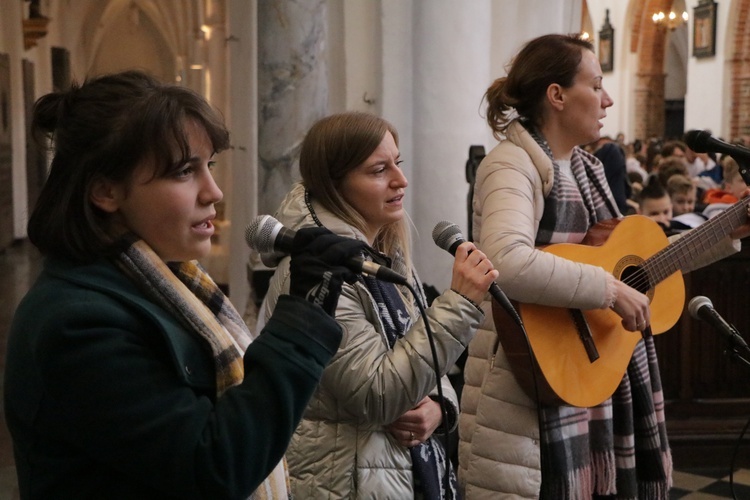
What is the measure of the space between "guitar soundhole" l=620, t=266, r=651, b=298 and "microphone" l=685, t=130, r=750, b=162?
1.24 feet

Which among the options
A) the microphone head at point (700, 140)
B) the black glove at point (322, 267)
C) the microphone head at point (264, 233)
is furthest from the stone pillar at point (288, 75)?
the black glove at point (322, 267)

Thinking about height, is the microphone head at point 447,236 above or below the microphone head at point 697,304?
above

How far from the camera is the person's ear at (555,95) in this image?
9.00 ft

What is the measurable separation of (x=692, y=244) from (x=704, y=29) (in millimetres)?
16537

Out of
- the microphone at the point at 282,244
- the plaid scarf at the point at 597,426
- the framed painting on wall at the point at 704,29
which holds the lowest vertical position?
the plaid scarf at the point at 597,426

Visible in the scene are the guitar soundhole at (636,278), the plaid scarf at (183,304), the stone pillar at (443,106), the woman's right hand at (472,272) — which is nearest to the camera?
the plaid scarf at (183,304)

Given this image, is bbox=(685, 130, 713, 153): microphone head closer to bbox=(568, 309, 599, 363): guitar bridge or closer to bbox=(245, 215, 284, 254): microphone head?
bbox=(568, 309, 599, 363): guitar bridge

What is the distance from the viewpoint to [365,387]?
1958 millimetres

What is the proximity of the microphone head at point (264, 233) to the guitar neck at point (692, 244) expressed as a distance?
61.4 inches

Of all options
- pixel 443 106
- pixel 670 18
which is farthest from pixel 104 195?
pixel 670 18

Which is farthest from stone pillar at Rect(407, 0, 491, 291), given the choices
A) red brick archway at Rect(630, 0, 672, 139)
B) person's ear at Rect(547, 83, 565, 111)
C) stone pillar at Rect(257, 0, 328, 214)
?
red brick archway at Rect(630, 0, 672, 139)

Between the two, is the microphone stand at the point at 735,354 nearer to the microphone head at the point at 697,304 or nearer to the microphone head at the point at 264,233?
the microphone head at the point at 697,304

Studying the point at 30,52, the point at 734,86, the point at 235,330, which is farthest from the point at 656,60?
the point at 235,330

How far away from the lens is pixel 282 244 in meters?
1.56
